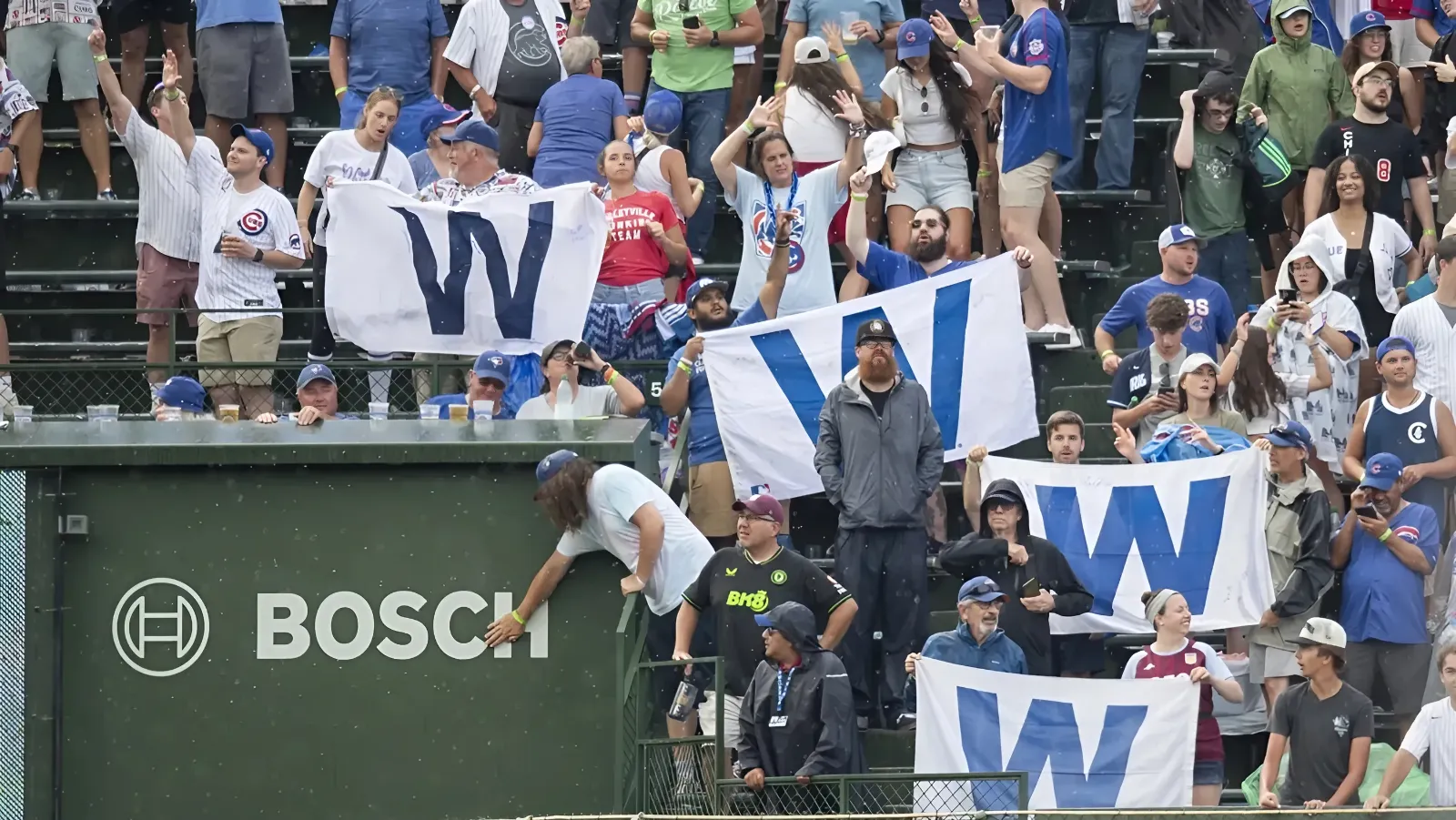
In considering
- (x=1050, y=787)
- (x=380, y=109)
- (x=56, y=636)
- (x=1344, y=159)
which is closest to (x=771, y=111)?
(x=380, y=109)

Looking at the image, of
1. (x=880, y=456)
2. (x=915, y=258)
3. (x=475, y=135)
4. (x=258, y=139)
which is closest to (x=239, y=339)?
(x=258, y=139)

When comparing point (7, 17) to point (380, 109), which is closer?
point (380, 109)

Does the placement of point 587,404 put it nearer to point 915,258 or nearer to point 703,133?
point 915,258

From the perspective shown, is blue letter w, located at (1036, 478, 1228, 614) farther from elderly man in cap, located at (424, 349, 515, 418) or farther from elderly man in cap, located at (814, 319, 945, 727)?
elderly man in cap, located at (424, 349, 515, 418)

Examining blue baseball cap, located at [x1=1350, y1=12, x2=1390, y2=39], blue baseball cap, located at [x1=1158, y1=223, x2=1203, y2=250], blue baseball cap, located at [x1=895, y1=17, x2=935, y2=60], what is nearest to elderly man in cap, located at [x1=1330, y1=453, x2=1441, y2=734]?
blue baseball cap, located at [x1=1158, y1=223, x2=1203, y2=250]

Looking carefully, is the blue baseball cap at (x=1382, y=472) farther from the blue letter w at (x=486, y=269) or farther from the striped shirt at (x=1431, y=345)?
the blue letter w at (x=486, y=269)

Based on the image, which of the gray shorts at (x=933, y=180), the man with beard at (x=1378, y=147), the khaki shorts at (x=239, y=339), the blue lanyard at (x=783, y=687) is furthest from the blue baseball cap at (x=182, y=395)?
the man with beard at (x=1378, y=147)

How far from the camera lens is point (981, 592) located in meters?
11.4

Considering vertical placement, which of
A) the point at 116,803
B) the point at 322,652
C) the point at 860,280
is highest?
the point at 860,280

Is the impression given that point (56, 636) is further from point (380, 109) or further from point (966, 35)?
point (966, 35)

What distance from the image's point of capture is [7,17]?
672 inches

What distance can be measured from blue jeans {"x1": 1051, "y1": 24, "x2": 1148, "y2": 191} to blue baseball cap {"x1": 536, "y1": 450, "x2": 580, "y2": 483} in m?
6.78

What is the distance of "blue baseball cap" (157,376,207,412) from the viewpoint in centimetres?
1226

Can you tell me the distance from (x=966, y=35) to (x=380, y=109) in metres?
4.62
